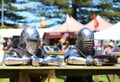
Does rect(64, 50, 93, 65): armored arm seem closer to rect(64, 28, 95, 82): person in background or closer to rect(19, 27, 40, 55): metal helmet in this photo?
rect(64, 28, 95, 82): person in background

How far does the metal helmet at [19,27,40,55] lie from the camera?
6266 millimetres

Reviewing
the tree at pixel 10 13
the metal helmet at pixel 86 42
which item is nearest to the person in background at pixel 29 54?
the metal helmet at pixel 86 42

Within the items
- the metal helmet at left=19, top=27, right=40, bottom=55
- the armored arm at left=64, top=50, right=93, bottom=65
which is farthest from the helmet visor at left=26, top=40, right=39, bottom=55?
the armored arm at left=64, top=50, right=93, bottom=65

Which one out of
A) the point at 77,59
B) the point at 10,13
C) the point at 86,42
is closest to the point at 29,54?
the point at 77,59

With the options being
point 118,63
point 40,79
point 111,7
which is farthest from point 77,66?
→ point 111,7

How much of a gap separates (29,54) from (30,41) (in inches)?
9.2

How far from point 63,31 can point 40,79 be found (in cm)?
1869

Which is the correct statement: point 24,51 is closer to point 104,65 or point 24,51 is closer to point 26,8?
point 104,65

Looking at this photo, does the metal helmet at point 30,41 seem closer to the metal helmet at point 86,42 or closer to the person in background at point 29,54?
the person in background at point 29,54

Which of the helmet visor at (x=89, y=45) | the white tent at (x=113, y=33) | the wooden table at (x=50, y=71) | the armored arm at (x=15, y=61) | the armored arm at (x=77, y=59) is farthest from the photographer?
the white tent at (x=113, y=33)

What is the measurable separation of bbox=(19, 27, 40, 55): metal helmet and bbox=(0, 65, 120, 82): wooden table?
1.34 ft

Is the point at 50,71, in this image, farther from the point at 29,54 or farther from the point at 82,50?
the point at 82,50

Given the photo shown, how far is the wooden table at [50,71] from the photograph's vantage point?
5443 mm

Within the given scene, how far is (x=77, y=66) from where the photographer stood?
5641 millimetres
